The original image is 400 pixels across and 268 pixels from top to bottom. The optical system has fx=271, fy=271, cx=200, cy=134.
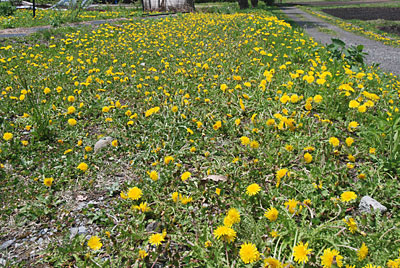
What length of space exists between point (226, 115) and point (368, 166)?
160cm

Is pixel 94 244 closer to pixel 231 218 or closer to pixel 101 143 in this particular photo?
pixel 231 218

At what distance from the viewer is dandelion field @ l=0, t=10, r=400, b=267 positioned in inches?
67.4

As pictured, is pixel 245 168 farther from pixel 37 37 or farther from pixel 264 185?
pixel 37 37

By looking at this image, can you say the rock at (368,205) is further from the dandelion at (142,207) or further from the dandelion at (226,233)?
the dandelion at (142,207)

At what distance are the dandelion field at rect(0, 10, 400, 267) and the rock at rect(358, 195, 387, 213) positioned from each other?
0.06m

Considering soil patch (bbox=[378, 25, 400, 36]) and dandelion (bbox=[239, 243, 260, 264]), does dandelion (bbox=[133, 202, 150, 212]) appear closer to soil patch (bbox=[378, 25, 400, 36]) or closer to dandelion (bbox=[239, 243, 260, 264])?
dandelion (bbox=[239, 243, 260, 264])

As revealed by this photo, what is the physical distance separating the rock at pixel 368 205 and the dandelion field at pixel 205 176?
6cm

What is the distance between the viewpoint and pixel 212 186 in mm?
2295

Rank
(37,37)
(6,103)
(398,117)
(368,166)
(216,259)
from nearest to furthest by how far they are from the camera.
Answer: (216,259)
(368,166)
(398,117)
(6,103)
(37,37)

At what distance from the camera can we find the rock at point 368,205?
77.4 inches

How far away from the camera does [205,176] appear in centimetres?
244

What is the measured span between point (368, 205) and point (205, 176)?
128 cm

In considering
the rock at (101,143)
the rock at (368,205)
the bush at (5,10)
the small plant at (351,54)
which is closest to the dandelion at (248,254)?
the rock at (368,205)

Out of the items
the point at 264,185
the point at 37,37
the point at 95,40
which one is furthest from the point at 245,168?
the point at 37,37
